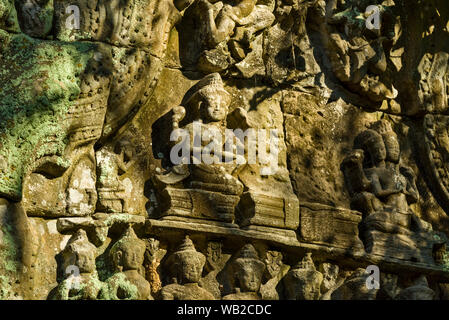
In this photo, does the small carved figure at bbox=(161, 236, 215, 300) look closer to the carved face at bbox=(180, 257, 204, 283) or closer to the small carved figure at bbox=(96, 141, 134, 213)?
the carved face at bbox=(180, 257, 204, 283)

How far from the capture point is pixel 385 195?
1024 centimetres

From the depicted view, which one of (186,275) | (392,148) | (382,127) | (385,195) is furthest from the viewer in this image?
(382,127)

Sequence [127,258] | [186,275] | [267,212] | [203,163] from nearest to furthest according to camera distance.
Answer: [127,258]
[186,275]
[203,163]
[267,212]

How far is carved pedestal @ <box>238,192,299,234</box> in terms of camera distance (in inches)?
374

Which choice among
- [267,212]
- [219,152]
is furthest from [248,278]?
[219,152]

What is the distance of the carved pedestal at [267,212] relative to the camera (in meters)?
9.49

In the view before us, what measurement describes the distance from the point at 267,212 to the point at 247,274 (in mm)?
564

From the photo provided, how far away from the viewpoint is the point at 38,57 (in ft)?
29.1

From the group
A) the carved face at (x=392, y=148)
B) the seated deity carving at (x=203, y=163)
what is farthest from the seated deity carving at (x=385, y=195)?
the seated deity carving at (x=203, y=163)

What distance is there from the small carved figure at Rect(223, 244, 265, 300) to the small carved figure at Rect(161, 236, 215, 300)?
0.24 metres

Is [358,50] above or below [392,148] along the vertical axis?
above

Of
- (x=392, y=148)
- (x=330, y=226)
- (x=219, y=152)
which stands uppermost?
(x=392, y=148)

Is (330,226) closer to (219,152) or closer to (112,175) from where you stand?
(219,152)

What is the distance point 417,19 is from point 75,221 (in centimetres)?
399
